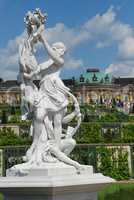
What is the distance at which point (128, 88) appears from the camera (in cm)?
12900

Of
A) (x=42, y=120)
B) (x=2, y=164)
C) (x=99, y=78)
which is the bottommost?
(x=2, y=164)

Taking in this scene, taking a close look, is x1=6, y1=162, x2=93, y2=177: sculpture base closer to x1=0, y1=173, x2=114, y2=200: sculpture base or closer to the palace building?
x1=0, y1=173, x2=114, y2=200: sculpture base

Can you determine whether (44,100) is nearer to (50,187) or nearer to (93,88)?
(50,187)

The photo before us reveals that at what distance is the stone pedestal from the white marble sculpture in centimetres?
34

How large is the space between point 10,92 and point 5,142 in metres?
97.2

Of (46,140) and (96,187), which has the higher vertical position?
(46,140)

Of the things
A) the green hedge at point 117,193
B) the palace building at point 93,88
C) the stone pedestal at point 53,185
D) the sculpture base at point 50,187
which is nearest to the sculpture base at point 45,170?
the stone pedestal at point 53,185

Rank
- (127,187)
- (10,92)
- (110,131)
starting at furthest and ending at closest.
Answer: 1. (10,92)
2. (110,131)
3. (127,187)

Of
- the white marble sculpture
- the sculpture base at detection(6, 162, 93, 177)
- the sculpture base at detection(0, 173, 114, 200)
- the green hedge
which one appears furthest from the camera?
the white marble sculpture

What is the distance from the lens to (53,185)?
10305mm

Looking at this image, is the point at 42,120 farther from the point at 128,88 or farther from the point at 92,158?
the point at 128,88

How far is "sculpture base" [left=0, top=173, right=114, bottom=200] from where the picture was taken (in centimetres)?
1039

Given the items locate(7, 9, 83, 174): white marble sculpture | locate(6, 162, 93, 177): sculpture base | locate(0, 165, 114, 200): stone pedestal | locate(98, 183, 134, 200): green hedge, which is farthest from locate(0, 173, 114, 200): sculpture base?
locate(98, 183, 134, 200): green hedge

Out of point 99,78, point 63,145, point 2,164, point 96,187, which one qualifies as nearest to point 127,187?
point 96,187
